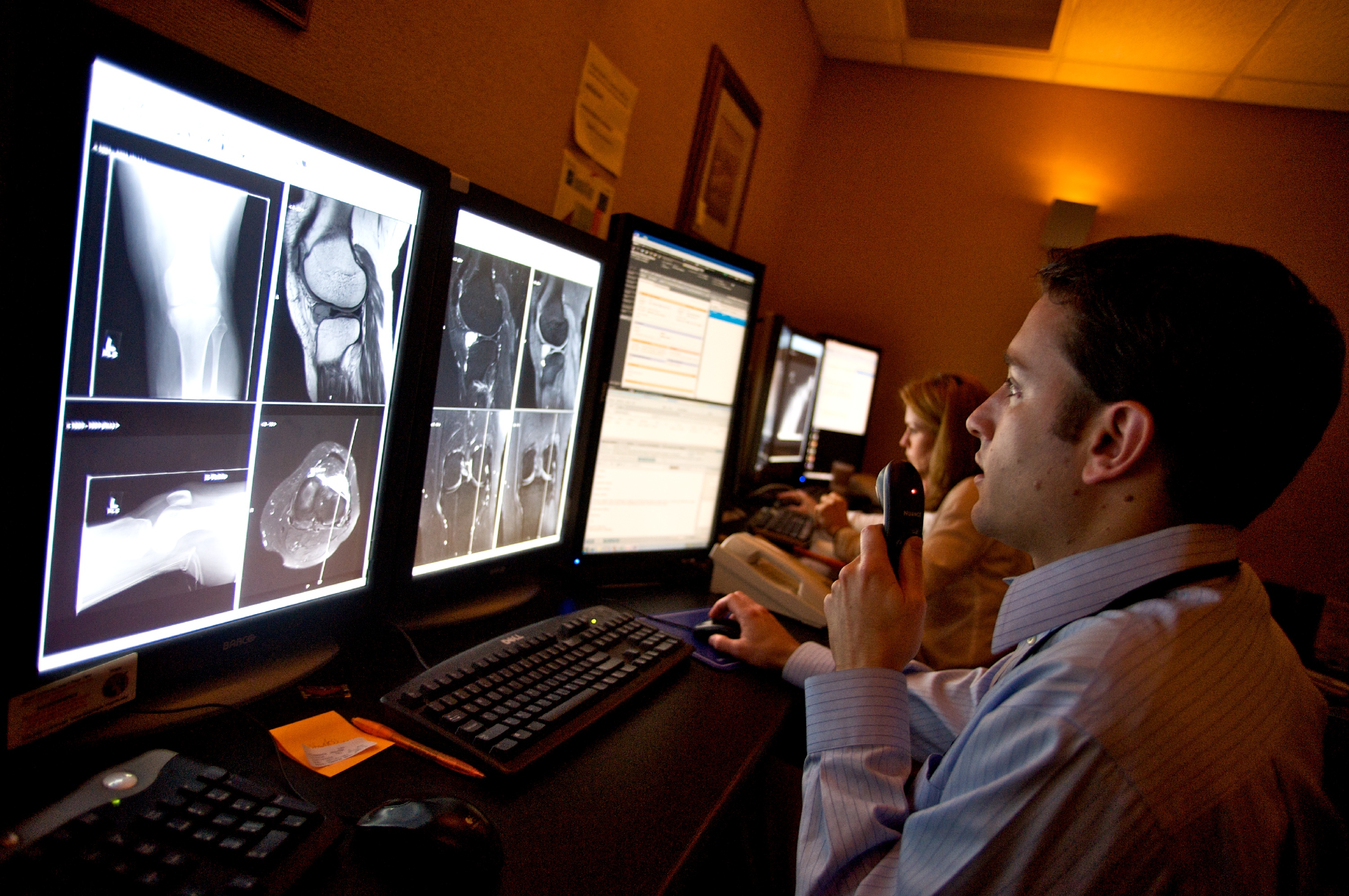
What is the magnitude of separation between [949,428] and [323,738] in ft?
5.82

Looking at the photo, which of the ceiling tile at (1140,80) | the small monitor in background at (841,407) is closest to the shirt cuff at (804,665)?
the small monitor in background at (841,407)

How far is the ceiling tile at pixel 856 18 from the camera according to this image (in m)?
2.68

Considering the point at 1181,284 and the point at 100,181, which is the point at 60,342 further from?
the point at 1181,284

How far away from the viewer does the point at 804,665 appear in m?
1.04

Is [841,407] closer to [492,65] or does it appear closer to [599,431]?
[599,431]

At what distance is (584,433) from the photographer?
1191 mm

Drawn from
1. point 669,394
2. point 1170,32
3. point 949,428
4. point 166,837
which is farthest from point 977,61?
point 166,837

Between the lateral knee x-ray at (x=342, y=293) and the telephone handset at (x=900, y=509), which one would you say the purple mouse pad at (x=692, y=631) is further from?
the lateral knee x-ray at (x=342, y=293)

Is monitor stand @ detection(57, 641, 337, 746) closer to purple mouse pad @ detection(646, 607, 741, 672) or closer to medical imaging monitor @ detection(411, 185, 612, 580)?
medical imaging monitor @ detection(411, 185, 612, 580)

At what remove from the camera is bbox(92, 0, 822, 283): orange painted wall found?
2.57ft

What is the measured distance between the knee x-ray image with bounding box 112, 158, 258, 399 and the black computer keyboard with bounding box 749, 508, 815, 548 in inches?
62.1

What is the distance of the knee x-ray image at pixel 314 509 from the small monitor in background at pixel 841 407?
7.32ft

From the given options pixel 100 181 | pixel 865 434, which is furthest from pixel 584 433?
pixel 865 434

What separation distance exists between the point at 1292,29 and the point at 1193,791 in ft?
9.68
